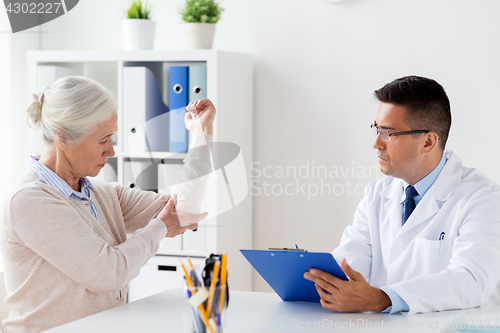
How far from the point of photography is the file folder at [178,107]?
8.08ft

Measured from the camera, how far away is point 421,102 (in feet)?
5.69

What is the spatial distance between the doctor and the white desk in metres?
0.04

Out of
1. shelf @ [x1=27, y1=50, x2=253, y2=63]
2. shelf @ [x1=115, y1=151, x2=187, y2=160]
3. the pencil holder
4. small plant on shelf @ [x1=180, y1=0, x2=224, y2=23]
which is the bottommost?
the pencil holder

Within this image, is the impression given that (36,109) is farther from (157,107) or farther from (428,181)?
(428,181)

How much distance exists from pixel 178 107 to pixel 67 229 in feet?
4.06

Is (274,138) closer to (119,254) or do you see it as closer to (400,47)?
(400,47)

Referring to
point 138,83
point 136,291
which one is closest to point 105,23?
point 138,83

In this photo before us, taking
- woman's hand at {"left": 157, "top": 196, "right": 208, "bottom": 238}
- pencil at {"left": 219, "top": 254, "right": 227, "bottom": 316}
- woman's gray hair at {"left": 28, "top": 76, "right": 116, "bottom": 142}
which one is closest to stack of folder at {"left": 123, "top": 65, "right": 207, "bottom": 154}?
woman's hand at {"left": 157, "top": 196, "right": 208, "bottom": 238}

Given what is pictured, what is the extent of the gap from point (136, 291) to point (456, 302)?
1.69 metres

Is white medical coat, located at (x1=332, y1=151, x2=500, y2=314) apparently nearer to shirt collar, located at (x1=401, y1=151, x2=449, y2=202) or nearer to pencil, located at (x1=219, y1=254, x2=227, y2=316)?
shirt collar, located at (x1=401, y1=151, x2=449, y2=202)

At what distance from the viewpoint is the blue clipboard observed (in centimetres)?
121

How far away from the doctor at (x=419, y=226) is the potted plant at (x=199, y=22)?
1.08m

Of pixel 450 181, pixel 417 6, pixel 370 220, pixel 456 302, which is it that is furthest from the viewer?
pixel 417 6

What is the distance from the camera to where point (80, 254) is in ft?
4.33
